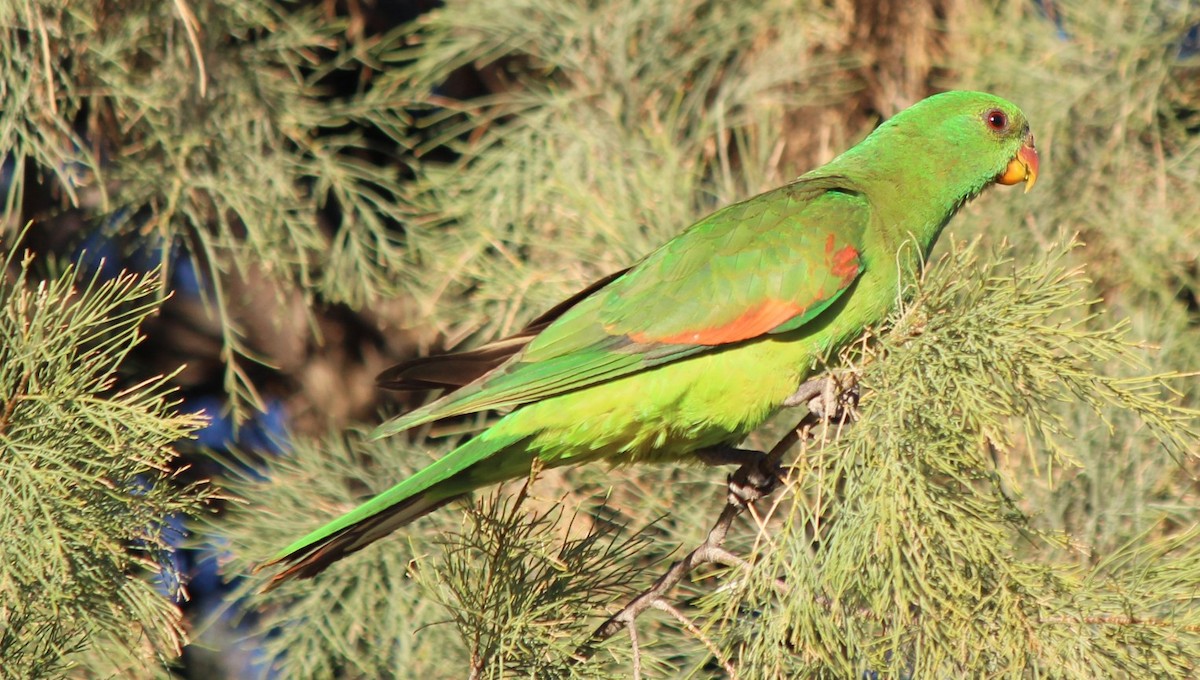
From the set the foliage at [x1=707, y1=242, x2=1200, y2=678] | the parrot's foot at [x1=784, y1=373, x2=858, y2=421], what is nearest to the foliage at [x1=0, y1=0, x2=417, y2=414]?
the parrot's foot at [x1=784, y1=373, x2=858, y2=421]

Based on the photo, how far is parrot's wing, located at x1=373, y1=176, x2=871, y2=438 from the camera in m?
2.55

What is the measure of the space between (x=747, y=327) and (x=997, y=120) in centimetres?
96

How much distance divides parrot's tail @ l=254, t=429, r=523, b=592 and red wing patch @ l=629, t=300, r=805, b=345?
0.46 metres

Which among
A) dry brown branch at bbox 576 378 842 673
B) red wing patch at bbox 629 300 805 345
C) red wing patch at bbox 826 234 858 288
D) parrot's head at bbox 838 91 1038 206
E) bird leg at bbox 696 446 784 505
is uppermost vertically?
parrot's head at bbox 838 91 1038 206

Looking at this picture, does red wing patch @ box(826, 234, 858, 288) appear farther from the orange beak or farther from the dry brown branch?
the orange beak

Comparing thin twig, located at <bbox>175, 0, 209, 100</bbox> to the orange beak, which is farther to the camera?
the orange beak

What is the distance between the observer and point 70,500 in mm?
1854

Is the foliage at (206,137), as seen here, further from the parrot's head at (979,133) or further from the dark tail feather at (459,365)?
the parrot's head at (979,133)

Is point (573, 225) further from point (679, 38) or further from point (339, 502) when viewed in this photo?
point (339, 502)

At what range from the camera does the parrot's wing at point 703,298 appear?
255 cm

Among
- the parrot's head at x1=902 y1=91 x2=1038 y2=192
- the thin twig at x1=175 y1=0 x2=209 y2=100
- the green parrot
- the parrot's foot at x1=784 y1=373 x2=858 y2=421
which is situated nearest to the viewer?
the parrot's foot at x1=784 y1=373 x2=858 y2=421

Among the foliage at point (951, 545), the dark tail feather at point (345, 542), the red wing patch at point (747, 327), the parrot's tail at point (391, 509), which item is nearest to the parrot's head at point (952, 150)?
the red wing patch at point (747, 327)

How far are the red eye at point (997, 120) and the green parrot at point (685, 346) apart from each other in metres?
→ 0.27

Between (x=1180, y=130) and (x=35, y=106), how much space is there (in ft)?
10.4
